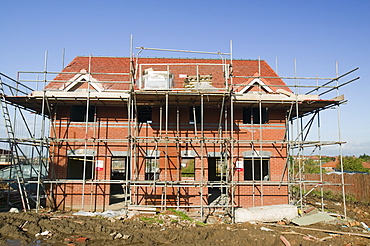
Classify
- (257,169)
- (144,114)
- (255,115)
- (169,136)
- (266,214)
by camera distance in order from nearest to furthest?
(266,214), (169,136), (255,115), (144,114), (257,169)

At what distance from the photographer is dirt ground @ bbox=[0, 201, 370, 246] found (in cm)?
942

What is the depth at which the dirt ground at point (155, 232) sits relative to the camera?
9.42 meters

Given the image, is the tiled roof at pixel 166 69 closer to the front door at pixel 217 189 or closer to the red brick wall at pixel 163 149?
the red brick wall at pixel 163 149

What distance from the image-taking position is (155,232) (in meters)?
10.2

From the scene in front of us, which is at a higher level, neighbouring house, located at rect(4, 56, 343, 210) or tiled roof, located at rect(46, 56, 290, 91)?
tiled roof, located at rect(46, 56, 290, 91)

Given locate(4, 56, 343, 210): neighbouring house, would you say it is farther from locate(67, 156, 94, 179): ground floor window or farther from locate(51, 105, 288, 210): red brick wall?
locate(67, 156, 94, 179): ground floor window

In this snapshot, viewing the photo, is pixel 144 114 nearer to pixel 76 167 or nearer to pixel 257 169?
pixel 76 167

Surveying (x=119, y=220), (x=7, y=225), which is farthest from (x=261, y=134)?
(x=7, y=225)

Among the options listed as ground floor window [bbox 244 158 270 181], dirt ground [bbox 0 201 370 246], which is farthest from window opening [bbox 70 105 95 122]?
ground floor window [bbox 244 158 270 181]

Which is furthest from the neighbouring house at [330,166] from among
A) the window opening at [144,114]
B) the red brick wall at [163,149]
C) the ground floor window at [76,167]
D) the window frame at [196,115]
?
the ground floor window at [76,167]

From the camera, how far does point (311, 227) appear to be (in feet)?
37.0

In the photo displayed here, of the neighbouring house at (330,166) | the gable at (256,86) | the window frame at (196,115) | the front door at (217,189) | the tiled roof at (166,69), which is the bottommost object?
the neighbouring house at (330,166)

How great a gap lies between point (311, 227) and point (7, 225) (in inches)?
415

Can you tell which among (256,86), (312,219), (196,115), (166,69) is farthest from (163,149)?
(312,219)
